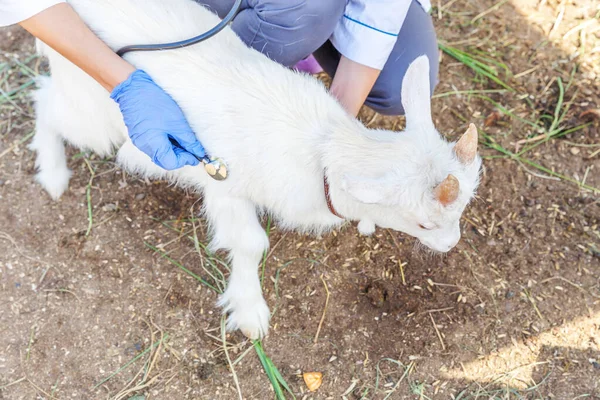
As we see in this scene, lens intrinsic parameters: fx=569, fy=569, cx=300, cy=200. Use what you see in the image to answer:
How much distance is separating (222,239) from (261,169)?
562mm

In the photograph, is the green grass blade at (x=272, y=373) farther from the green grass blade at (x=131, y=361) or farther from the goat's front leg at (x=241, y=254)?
the green grass blade at (x=131, y=361)

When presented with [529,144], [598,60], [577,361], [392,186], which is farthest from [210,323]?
[598,60]

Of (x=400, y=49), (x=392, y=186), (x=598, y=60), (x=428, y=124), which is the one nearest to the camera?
(x=392, y=186)

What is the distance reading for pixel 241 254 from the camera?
8.74 ft

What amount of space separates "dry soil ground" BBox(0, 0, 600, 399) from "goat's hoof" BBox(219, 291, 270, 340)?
2.4 inches

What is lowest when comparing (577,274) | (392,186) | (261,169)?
(577,274)

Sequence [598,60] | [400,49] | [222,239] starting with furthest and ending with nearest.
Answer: [598,60] < [400,49] < [222,239]

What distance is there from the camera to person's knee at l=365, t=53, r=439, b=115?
9.71 ft

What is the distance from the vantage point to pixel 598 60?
3752mm

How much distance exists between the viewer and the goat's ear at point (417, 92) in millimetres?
2104

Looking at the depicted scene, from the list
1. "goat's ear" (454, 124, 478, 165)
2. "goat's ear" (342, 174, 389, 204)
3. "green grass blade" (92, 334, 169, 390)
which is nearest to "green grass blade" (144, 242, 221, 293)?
"green grass blade" (92, 334, 169, 390)

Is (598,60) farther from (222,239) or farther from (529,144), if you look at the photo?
(222,239)

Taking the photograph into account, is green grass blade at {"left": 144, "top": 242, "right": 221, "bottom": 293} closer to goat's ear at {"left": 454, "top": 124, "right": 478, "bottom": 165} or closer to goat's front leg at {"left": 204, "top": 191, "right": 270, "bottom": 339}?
goat's front leg at {"left": 204, "top": 191, "right": 270, "bottom": 339}

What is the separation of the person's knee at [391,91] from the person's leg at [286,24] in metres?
0.50
